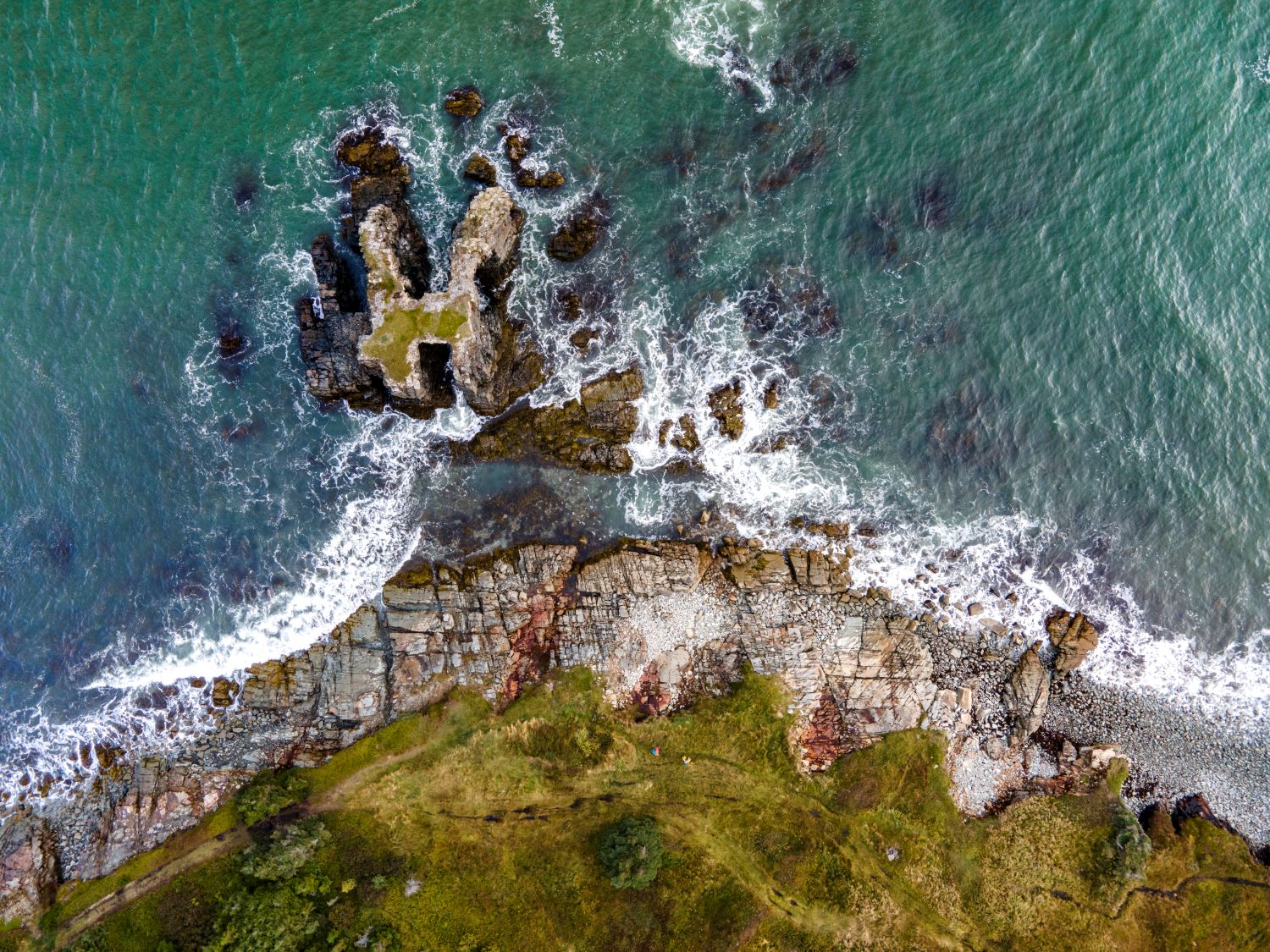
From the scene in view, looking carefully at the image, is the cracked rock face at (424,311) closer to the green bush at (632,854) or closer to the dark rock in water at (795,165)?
the dark rock in water at (795,165)

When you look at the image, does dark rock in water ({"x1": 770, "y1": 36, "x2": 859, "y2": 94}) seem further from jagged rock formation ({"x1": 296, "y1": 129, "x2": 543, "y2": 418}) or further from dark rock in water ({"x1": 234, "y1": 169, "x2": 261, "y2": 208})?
dark rock in water ({"x1": 234, "y1": 169, "x2": 261, "y2": 208})

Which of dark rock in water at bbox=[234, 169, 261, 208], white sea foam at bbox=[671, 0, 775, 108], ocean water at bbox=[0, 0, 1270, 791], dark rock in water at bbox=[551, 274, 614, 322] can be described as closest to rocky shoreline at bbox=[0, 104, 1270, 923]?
ocean water at bbox=[0, 0, 1270, 791]

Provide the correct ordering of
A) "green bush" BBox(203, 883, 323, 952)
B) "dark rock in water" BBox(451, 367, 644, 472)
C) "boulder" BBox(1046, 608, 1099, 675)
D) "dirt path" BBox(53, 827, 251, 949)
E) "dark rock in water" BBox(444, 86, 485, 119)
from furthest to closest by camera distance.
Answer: "dark rock in water" BBox(451, 367, 644, 472), "dark rock in water" BBox(444, 86, 485, 119), "boulder" BBox(1046, 608, 1099, 675), "dirt path" BBox(53, 827, 251, 949), "green bush" BBox(203, 883, 323, 952)

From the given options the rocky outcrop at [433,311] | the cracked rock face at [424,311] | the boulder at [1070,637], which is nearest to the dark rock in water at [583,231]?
the rocky outcrop at [433,311]

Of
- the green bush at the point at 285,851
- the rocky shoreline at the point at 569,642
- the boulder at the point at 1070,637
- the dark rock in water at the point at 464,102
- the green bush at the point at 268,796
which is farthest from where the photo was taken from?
the dark rock in water at the point at 464,102

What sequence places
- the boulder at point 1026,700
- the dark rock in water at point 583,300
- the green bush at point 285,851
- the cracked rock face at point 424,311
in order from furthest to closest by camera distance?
the dark rock in water at point 583,300 → the boulder at point 1026,700 → the cracked rock face at point 424,311 → the green bush at point 285,851

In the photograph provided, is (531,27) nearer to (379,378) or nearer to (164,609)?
(379,378)

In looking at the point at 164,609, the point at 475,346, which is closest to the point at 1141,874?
the point at 475,346

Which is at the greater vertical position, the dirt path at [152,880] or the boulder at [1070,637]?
the boulder at [1070,637]
